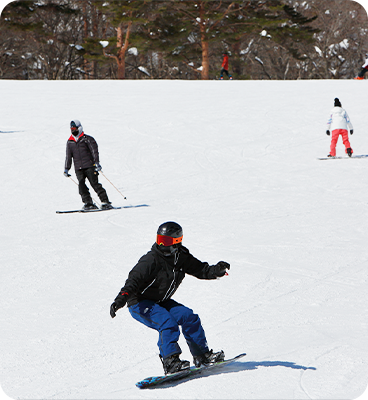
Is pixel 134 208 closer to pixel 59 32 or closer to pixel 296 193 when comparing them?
pixel 296 193

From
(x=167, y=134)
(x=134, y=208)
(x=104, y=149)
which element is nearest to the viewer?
(x=134, y=208)

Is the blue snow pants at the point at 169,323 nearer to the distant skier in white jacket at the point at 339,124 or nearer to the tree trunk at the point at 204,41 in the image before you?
the distant skier in white jacket at the point at 339,124

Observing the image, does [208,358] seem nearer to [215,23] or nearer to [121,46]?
[215,23]

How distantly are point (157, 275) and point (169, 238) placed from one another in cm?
27

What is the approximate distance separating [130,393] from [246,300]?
2.09m

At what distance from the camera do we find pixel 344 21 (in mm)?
36375

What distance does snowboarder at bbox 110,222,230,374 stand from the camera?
142 inches

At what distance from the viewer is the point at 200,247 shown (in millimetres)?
7156

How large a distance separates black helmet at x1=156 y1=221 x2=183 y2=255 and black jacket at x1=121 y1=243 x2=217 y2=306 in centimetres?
6

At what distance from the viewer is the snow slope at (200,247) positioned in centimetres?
387

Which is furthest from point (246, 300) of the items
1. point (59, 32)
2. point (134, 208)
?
point (59, 32)

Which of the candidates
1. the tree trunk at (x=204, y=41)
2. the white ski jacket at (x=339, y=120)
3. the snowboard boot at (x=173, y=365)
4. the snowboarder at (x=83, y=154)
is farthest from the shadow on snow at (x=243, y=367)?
the tree trunk at (x=204, y=41)

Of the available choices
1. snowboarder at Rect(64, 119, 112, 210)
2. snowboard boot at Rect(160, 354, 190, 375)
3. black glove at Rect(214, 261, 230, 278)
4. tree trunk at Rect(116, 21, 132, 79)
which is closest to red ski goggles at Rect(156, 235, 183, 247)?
black glove at Rect(214, 261, 230, 278)

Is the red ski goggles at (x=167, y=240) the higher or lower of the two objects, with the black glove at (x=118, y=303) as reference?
higher
